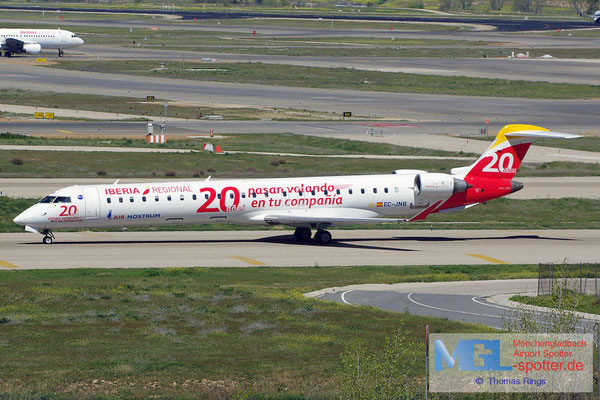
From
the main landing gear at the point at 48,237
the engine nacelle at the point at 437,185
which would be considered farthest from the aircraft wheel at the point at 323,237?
the main landing gear at the point at 48,237

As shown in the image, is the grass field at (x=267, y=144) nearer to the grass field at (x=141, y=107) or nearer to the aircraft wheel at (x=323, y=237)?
the grass field at (x=141, y=107)

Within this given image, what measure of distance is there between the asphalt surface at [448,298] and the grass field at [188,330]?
1.16 m

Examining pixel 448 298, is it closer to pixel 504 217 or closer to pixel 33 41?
pixel 504 217

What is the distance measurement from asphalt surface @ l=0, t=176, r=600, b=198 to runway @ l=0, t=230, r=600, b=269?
9185mm

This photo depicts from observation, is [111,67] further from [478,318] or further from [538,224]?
[478,318]

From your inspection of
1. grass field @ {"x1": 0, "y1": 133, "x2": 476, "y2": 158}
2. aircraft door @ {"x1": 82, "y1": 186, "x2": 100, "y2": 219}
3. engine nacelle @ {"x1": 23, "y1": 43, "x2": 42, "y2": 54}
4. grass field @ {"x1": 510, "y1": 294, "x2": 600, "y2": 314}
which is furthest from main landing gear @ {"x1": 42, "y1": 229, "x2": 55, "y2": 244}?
engine nacelle @ {"x1": 23, "y1": 43, "x2": 42, "y2": 54}

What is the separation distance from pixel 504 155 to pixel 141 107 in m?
60.0

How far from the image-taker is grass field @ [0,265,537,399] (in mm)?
25922

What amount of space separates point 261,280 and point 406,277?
6583 millimetres

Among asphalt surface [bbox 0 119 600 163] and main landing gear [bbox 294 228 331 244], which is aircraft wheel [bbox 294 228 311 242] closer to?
main landing gear [bbox 294 228 331 244]

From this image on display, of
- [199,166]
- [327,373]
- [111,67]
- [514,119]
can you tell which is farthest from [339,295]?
[111,67]

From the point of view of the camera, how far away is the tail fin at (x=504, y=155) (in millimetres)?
51656

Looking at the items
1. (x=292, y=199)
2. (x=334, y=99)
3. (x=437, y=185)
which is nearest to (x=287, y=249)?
(x=292, y=199)

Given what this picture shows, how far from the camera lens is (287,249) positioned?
4931 cm
